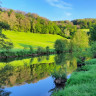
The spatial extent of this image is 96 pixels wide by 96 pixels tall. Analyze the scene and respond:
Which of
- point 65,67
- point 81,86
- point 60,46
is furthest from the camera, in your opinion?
point 60,46

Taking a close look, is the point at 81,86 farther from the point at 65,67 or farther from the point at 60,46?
the point at 60,46

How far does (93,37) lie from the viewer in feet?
169

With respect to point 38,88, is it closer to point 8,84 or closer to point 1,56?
point 8,84

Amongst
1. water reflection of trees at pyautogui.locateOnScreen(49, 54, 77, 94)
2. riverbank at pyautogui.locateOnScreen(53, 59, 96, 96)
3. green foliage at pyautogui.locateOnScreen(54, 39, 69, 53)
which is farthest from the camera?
green foliage at pyautogui.locateOnScreen(54, 39, 69, 53)

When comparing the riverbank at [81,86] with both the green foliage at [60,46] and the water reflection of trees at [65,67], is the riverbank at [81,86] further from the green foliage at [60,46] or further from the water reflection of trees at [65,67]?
the green foliage at [60,46]

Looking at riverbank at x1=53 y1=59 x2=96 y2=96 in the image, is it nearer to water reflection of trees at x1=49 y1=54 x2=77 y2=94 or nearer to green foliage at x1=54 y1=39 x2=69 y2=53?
water reflection of trees at x1=49 y1=54 x2=77 y2=94

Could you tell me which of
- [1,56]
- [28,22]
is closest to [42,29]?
[28,22]

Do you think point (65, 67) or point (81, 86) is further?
point (65, 67)

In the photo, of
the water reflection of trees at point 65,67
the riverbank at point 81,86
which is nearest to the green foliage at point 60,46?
the water reflection of trees at point 65,67

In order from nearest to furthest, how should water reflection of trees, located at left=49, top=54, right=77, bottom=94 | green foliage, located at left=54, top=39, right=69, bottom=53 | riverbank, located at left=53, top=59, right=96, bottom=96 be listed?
riverbank, located at left=53, top=59, right=96, bottom=96 < water reflection of trees, located at left=49, top=54, right=77, bottom=94 < green foliage, located at left=54, top=39, right=69, bottom=53

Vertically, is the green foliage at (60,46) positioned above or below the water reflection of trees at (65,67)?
above

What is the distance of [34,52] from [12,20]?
49213 millimetres

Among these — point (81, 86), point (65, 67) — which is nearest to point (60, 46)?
point (65, 67)

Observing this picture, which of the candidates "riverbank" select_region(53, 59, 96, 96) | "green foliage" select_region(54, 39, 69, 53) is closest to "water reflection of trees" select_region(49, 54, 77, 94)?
"riverbank" select_region(53, 59, 96, 96)
